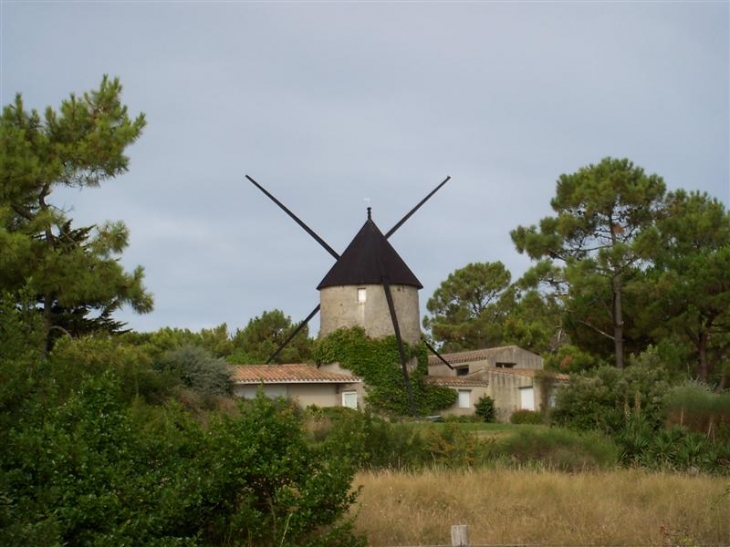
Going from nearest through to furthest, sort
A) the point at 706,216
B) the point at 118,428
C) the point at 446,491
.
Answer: the point at 118,428 → the point at 446,491 → the point at 706,216

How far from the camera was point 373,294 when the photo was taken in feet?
149

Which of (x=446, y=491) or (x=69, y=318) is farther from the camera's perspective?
(x=69, y=318)

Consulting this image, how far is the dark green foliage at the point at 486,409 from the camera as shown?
47.6 metres

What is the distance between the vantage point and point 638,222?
4631cm

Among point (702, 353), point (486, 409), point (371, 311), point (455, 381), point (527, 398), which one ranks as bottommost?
point (486, 409)

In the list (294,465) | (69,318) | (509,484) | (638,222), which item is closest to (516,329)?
(638,222)

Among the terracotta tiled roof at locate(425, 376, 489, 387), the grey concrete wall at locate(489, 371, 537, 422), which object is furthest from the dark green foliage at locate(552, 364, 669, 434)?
the grey concrete wall at locate(489, 371, 537, 422)

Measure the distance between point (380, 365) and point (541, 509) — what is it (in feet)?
103

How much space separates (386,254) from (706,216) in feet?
48.5

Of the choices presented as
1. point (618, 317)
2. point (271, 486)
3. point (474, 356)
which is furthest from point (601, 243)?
point (271, 486)

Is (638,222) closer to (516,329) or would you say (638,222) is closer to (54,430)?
(516,329)

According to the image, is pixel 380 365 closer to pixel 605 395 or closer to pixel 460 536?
pixel 605 395

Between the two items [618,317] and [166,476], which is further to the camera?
[618,317]

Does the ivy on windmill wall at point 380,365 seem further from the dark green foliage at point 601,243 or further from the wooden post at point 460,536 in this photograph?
the wooden post at point 460,536
